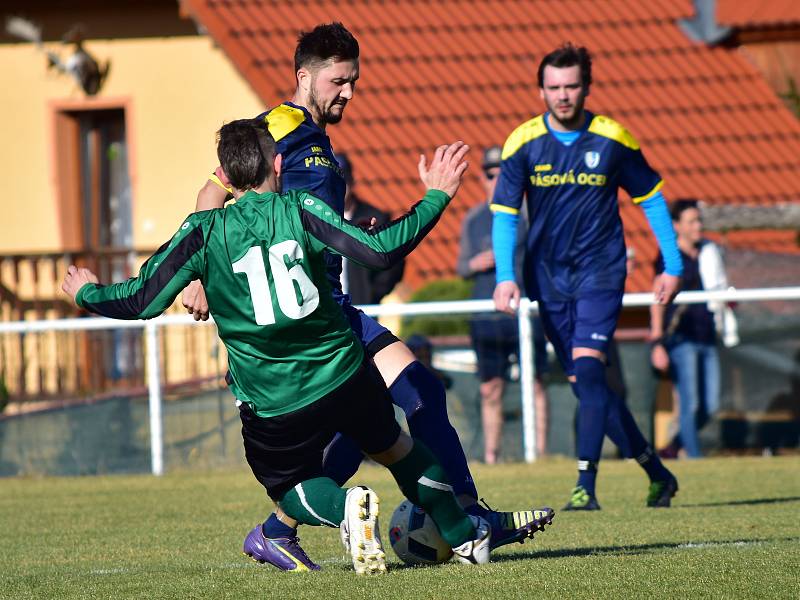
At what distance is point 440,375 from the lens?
1206 cm

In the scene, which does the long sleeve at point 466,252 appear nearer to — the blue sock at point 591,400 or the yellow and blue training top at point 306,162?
the blue sock at point 591,400

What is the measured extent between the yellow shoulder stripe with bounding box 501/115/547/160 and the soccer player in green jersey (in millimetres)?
2864

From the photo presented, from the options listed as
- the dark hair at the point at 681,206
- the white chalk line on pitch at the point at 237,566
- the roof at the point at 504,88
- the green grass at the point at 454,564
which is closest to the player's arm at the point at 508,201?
the green grass at the point at 454,564

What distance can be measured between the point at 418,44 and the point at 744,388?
660 centimetres

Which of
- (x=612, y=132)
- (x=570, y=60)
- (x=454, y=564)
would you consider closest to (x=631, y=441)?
(x=612, y=132)

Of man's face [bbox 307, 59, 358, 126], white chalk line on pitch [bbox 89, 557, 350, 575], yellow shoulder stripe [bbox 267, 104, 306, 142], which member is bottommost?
white chalk line on pitch [bbox 89, 557, 350, 575]

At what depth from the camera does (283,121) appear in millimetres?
6141

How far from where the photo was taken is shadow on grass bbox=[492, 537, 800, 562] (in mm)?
6090

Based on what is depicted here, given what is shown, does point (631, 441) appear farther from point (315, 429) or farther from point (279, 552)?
point (315, 429)

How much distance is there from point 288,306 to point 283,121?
1.06m

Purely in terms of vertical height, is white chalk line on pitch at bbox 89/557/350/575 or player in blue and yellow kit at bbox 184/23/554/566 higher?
player in blue and yellow kit at bbox 184/23/554/566

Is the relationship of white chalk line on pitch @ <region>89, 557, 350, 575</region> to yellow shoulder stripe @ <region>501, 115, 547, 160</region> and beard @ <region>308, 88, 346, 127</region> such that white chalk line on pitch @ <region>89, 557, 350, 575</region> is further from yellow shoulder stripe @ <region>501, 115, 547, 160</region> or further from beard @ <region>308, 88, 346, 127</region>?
yellow shoulder stripe @ <region>501, 115, 547, 160</region>

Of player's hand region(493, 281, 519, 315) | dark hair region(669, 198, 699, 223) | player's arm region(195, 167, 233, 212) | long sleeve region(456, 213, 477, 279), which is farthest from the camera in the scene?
dark hair region(669, 198, 699, 223)

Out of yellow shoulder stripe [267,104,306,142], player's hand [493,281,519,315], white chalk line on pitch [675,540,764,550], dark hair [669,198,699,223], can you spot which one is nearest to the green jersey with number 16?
yellow shoulder stripe [267,104,306,142]
